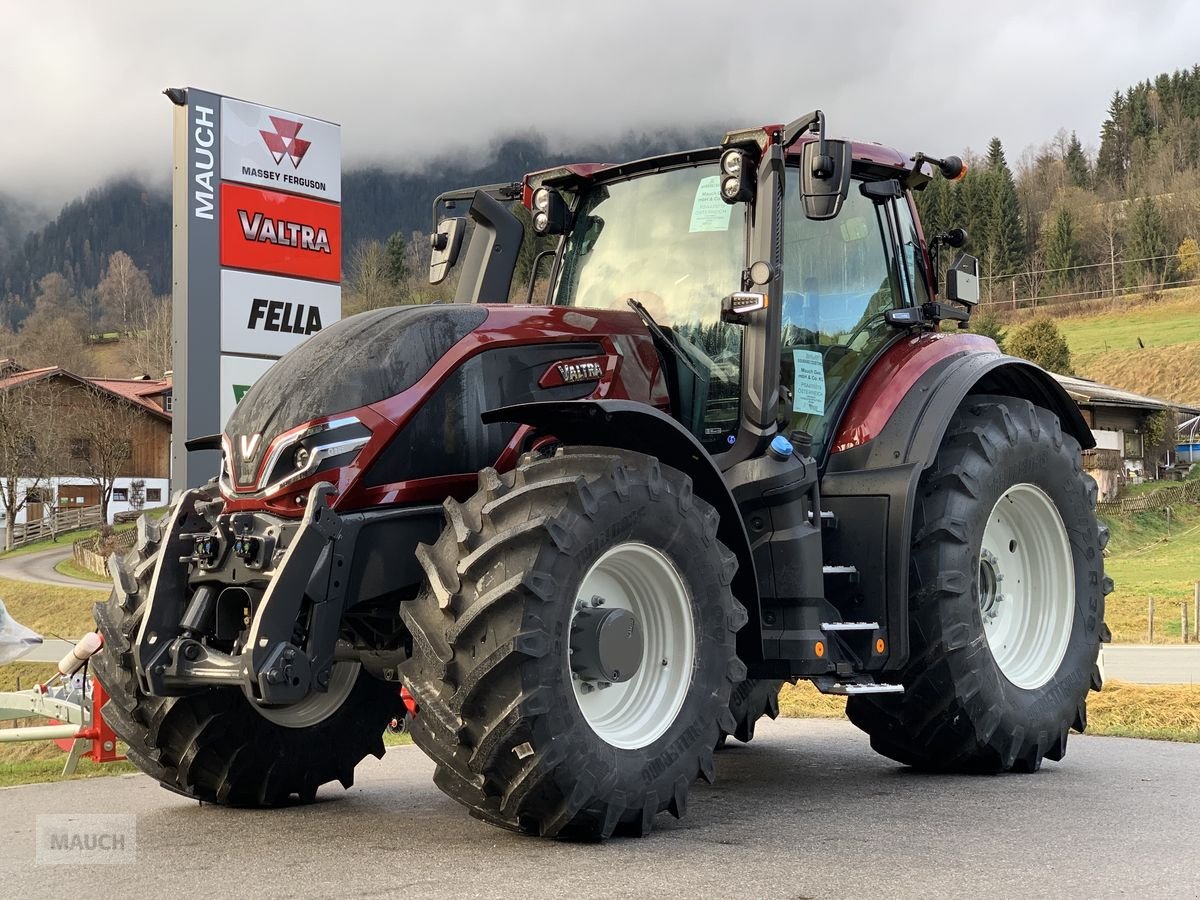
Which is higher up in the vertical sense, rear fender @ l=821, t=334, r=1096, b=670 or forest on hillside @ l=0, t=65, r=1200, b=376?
forest on hillside @ l=0, t=65, r=1200, b=376

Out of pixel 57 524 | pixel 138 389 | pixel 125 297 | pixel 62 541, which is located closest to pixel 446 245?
pixel 62 541

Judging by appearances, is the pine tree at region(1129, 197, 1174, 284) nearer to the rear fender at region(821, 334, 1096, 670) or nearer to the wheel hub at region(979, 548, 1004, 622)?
the wheel hub at region(979, 548, 1004, 622)

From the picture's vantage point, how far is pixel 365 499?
209 inches

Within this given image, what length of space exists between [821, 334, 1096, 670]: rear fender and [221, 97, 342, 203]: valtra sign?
542 centimetres

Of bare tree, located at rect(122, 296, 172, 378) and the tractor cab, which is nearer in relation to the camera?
the tractor cab

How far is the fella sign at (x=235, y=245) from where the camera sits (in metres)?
10.5

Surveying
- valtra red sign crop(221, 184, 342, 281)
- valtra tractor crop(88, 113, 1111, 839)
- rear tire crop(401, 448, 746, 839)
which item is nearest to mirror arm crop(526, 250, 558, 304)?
valtra tractor crop(88, 113, 1111, 839)

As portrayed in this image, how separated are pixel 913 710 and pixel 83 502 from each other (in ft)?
212

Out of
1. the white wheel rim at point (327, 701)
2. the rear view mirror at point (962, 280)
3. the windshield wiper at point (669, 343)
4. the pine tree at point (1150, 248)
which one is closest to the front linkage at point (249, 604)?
the white wheel rim at point (327, 701)

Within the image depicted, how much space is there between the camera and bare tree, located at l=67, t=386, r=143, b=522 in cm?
5809

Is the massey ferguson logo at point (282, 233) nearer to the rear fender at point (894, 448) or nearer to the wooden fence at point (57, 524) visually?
the rear fender at point (894, 448)

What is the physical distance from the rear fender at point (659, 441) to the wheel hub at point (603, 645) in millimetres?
718

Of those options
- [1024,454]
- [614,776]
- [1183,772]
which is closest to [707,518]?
[614,776]

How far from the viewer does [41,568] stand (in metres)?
46.5
